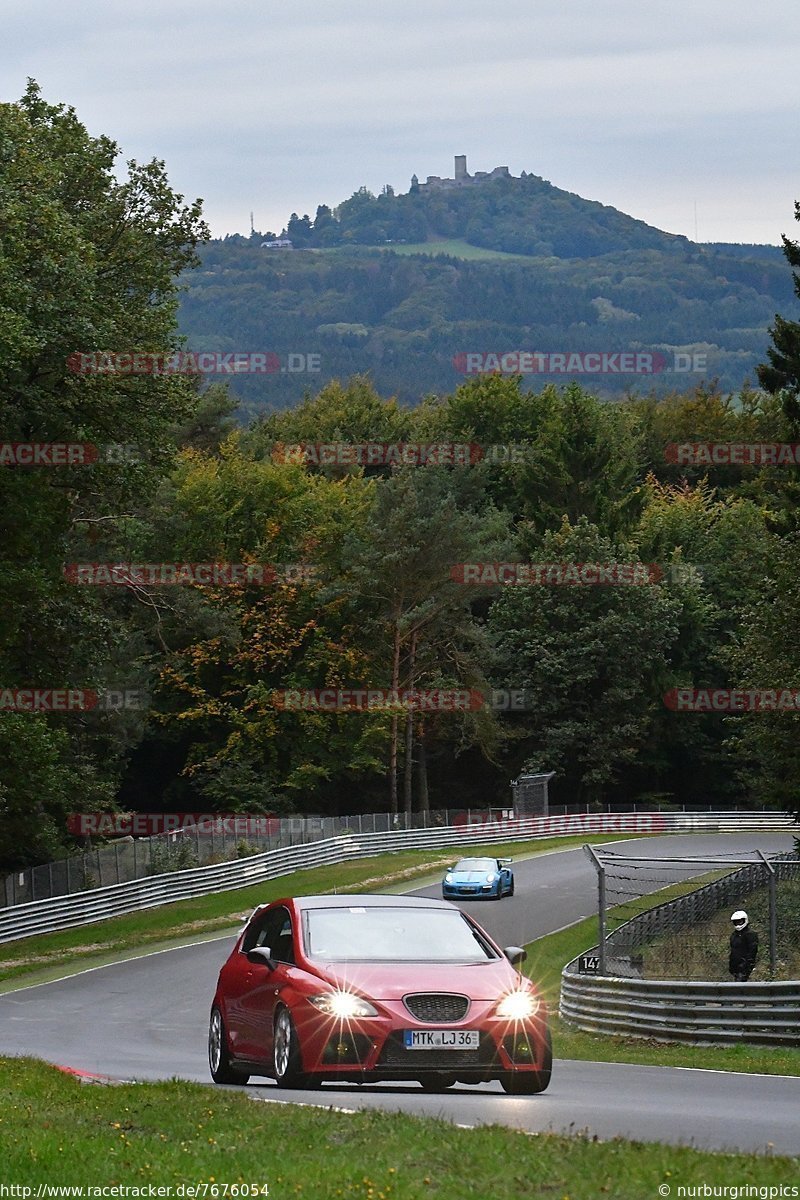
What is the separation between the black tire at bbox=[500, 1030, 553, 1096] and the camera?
1220 cm

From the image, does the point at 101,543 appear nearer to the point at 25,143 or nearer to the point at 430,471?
the point at 25,143

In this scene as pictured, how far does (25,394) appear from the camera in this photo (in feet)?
117

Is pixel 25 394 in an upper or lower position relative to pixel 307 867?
upper

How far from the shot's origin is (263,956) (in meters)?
13.0

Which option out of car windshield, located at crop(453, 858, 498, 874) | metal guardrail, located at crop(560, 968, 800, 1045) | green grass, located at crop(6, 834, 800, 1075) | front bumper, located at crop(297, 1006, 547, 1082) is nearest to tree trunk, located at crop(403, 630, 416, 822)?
green grass, located at crop(6, 834, 800, 1075)

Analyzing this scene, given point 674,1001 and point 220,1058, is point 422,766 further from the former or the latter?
point 220,1058

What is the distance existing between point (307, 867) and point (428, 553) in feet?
77.2

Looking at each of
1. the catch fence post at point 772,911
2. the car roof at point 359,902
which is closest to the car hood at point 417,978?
the car roof at point 359,902

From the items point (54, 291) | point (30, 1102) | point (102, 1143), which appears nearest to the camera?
point (102, 1143)

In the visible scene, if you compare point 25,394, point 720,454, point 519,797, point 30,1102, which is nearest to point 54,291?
point 25,394

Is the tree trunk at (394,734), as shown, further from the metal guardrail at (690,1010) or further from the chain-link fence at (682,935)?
the metal guardrail at (690,1010)

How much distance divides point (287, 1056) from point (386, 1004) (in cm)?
→ 99

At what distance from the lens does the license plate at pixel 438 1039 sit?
11781mm

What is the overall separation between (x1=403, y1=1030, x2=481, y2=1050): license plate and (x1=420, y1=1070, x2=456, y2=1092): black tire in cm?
22
